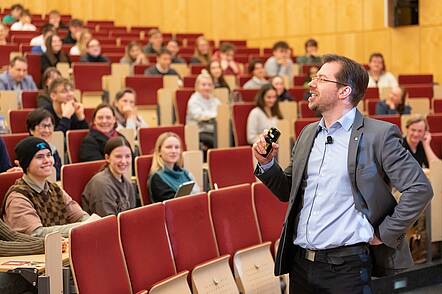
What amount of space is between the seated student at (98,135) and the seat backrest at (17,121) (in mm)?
468

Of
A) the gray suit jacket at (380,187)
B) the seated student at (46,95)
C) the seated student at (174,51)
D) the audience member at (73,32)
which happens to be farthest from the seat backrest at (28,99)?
the gray suit jacket at (380,187)

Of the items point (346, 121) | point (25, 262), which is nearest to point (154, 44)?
point (25, 262)

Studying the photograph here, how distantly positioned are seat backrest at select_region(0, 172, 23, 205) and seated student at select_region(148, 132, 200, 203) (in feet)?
2.72

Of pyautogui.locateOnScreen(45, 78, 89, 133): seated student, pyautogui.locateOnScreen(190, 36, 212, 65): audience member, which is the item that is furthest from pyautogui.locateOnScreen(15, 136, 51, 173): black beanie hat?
pyautogui.locateOnScreen(190, 36, 212, 65): audience member

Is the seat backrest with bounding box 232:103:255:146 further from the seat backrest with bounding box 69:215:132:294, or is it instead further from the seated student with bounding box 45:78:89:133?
the seat backrest with bounding box 69:215:132:294

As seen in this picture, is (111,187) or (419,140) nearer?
(111,187)

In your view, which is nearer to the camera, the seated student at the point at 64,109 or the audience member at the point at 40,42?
the seated student at the point at 64,109

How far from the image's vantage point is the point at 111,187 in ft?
11.0

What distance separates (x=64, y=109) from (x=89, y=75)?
5.28ft

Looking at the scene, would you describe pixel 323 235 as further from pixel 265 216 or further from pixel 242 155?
pixel 242 155

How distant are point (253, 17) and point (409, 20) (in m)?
2.33

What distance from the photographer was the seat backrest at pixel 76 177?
11.0ft

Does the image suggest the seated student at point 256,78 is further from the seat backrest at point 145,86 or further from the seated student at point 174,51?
the seated student at point 174,51

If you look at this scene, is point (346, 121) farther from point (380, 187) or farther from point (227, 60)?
point (227, 60)
